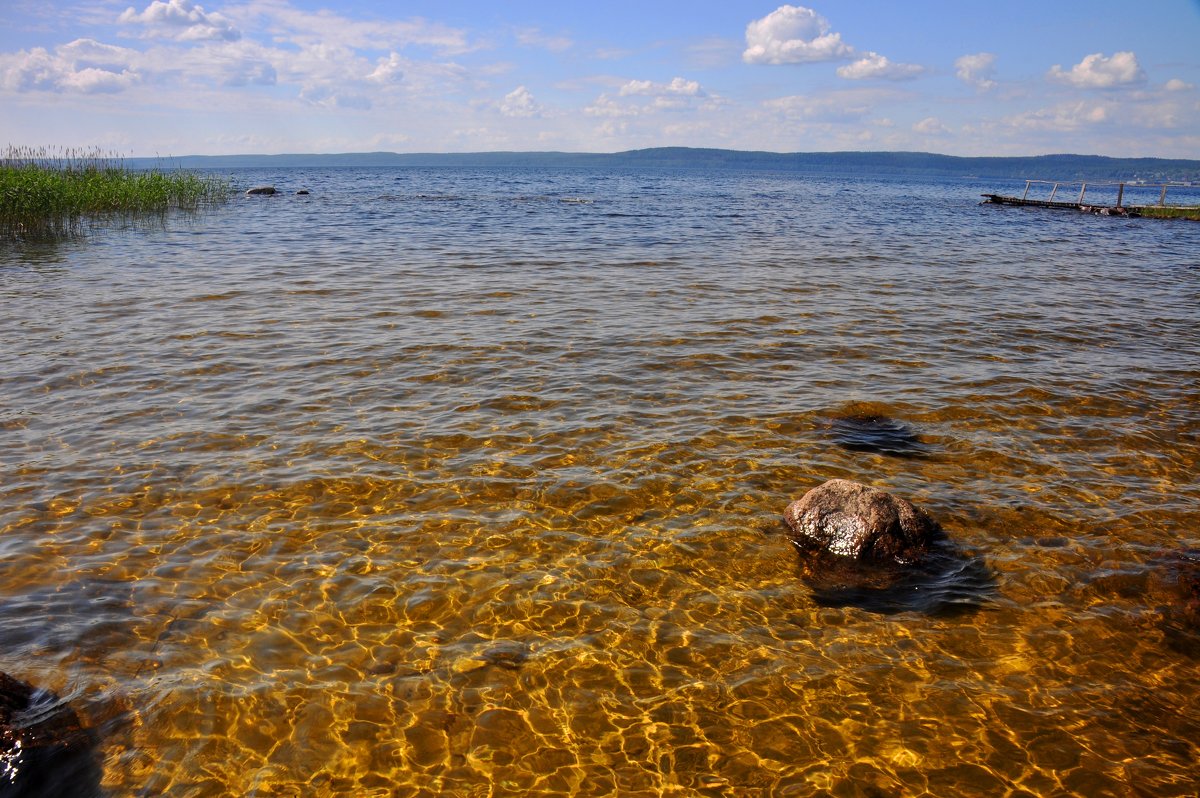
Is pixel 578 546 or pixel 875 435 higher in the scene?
pixel 875 435

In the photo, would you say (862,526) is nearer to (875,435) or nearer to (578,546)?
(578,546)

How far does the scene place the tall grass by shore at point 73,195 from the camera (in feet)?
90.1

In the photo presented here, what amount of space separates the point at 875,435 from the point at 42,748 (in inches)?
388

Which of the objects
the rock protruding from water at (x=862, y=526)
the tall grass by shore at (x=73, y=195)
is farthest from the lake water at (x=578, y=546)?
the tall grass by shore at (x=73, y=195)

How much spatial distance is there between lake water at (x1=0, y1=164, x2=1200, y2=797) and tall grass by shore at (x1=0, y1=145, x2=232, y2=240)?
13843 mm

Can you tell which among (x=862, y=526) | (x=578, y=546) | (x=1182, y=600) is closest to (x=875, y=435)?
(x=862, y=526)

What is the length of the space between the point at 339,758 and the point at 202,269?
68.8ft

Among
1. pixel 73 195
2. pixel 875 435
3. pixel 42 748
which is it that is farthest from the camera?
pixel 73 195

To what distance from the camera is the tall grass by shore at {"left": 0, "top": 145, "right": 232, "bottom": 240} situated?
27.5 m

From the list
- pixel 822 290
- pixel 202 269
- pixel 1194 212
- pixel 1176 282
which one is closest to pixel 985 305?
pixel 822 290

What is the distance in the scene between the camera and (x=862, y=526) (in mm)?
7453

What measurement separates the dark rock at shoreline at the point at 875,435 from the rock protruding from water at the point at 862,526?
7.65ft

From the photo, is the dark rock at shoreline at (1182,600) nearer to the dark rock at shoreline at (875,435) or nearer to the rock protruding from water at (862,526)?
the rock protruding from water at (862,526)

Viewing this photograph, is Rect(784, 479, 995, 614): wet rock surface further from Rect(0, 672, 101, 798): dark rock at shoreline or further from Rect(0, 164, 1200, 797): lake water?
Rect(0, 672, 101, 798): dark rock at shoreline
